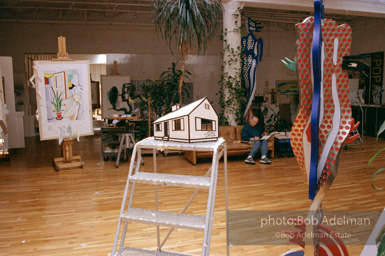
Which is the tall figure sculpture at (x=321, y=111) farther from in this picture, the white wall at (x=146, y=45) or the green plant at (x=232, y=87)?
the white wall at (x=146, y=45)

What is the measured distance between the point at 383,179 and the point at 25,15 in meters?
10.9

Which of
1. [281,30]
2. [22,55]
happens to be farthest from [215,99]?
[22,55]

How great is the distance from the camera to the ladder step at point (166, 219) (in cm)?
204

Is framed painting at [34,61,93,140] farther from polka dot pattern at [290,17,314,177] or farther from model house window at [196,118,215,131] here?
polka dot pattern at [290,17,314,177]

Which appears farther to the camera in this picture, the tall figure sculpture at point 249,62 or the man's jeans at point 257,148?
the tall figure sculpture at point 249,62

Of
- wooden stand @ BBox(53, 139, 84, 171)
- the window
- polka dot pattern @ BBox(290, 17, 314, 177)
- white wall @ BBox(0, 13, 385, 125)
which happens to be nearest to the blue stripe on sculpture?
polka dot pattern @ BBox(290, 17, 314, 177)

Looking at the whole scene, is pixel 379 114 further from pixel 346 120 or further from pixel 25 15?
pixel 25 15

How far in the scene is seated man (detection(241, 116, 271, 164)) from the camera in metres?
7.07

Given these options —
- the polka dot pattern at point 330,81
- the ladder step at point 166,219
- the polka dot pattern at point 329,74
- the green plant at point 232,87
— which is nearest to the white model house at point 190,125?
the ladder step at point 166,219

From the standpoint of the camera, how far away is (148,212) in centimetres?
225

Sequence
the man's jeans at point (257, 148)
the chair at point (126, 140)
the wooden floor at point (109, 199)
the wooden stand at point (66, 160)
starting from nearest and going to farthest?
the wooden floor at point (109, 199) < the wooden stand at point (66, 160) < the chair at point (126, 140) < the man's jeans at point (257, 148)

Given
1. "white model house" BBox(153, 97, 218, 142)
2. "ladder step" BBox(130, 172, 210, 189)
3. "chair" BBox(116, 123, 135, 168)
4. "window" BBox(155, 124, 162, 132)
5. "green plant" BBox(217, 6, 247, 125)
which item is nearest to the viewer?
"ladder step" BBox(130, 172, 210, 189)

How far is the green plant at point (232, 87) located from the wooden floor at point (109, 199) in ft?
4.34

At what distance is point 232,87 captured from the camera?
816 cm
